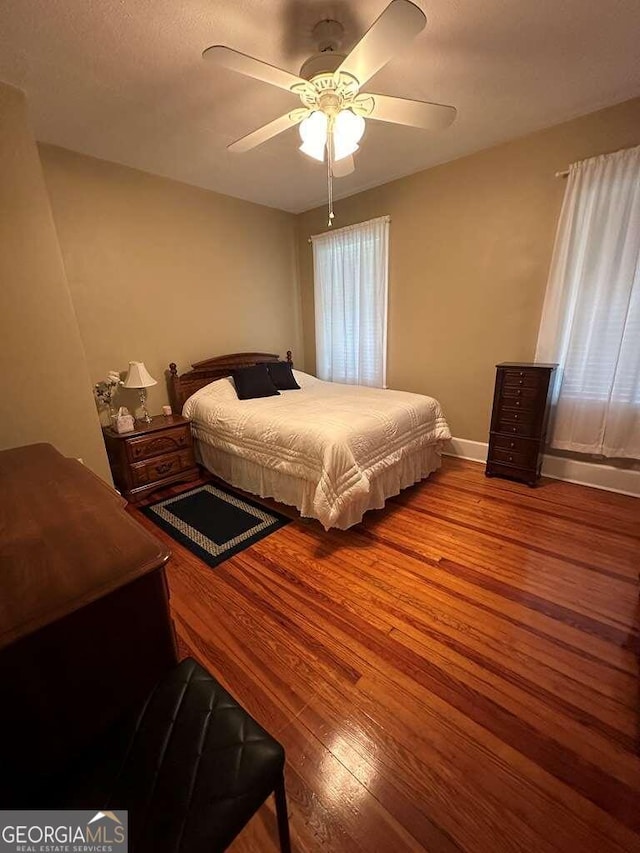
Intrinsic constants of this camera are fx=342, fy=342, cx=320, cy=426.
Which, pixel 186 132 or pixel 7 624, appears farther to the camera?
pixel 186 132

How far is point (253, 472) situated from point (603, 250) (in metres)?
2.97

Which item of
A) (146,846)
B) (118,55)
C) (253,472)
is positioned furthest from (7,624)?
(118,55)

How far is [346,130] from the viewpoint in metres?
1.68

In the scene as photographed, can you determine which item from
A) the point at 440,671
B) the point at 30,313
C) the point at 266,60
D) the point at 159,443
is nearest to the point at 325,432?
the point at 440,671

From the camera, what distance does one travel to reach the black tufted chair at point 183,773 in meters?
0.62

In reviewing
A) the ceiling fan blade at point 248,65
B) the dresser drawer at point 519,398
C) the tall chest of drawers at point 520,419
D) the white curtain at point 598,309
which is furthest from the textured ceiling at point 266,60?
the dresser drawer at point 519,398

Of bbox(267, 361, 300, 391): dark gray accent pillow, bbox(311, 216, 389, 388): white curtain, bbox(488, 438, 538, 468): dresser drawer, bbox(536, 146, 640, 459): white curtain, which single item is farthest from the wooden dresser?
bbox(311, 216, 389, 388): white curtain

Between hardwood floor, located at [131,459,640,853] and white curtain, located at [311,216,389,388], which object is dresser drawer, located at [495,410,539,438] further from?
white curtain, located at [311,216,389,388]

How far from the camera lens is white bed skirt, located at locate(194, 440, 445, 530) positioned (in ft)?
7.37

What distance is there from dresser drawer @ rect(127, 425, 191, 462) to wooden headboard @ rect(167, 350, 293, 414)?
44cm

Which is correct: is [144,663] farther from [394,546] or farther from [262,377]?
[262,377]

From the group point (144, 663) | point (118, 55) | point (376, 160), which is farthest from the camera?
point (376, 160)

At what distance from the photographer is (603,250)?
7.80 ft

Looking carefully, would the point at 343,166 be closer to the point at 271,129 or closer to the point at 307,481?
the point at 271,129
